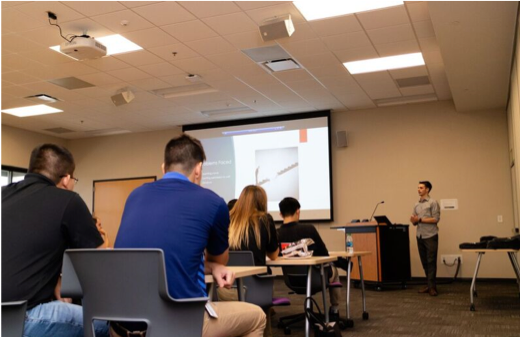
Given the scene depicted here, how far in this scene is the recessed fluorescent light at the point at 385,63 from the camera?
685 cm

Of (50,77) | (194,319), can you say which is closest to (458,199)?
(50,77)

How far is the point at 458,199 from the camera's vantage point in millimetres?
8898

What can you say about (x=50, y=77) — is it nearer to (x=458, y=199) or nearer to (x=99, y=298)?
(x=99, y=298)

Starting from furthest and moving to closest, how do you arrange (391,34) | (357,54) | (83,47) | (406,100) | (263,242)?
(406,100) → (357,54) → (391,34) → (83,47) → (263,242)

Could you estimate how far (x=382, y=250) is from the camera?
764cm

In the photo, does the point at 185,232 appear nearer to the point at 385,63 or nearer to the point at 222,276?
the point at 222,276

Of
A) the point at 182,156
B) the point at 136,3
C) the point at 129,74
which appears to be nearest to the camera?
the point at 182,156

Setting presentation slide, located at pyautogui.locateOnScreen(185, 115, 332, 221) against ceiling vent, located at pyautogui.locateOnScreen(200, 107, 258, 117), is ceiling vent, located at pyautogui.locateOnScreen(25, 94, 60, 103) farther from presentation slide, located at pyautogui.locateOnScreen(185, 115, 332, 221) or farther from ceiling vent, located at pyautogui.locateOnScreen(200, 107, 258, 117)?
presentation slide, located at pyautogui.locateOnScreen(185, 115, 332, 221)

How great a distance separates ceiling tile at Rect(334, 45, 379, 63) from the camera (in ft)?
21.1

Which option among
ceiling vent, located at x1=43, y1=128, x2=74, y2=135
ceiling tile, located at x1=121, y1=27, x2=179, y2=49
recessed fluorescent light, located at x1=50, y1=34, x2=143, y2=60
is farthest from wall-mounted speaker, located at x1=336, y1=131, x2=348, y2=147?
ceiling vent, located at x1=43, y1=128, x2=74, y2=135

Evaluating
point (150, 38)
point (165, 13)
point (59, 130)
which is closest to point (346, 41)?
point (165, 13)

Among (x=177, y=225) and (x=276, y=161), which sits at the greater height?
(x=276, y=161)

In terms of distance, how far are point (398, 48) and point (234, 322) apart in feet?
17.4

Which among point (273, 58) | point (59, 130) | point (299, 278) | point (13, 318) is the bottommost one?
point (299, 278)
